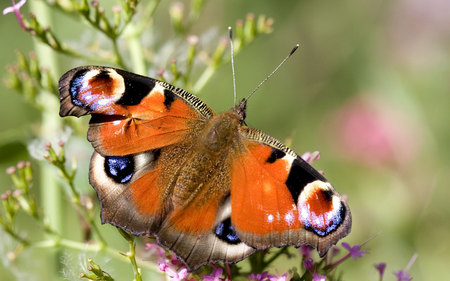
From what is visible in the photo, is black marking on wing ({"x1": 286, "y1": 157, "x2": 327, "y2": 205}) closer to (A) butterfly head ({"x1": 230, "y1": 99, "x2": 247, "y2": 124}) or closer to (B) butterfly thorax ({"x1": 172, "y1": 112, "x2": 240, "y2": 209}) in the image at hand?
(B) butterfly thorax ({"x1": 172, "y1": 112, "x2": 240, "y2": 209})

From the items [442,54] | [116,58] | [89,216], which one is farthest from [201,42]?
[442,54]

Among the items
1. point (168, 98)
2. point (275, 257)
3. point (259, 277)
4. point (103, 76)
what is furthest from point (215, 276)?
point (103, 76)

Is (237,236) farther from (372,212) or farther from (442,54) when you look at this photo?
(442,54)

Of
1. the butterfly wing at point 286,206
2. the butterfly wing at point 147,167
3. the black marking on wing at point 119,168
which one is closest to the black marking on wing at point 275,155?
the butterfly wing at point 286,206

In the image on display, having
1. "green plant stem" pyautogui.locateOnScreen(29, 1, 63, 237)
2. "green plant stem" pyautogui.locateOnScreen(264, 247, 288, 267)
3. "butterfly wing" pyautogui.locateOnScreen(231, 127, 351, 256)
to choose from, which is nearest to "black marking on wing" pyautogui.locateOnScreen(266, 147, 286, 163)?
"butterfly wing" pyautogui.locateOnScreen(231, 127, 351, 256)

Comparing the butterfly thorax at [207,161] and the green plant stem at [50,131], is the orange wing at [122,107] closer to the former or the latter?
the butterfly thorax at [207,161]

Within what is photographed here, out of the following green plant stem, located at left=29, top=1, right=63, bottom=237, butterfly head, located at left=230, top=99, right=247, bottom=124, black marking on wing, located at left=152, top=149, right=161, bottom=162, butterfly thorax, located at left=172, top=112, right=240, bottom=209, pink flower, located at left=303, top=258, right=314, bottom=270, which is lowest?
green plant stem, located at left=29, top=1, right=63, bottom=237

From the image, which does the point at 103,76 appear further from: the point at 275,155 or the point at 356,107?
the point at 356,107
